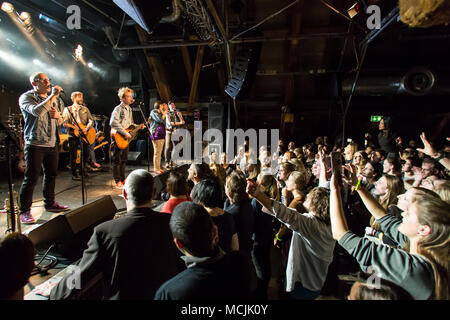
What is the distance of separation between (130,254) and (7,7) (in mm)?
6785

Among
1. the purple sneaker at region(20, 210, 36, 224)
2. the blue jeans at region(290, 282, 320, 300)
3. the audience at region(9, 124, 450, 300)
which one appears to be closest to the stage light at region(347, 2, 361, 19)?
the audience at region(9, 124, 450, 300)

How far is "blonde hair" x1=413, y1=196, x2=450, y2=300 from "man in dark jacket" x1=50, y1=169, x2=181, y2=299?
4.29 feet

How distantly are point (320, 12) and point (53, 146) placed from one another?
23.2 feet

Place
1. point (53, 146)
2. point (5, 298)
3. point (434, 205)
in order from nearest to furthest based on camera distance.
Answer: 1. point (5, 298)
2. point (434, 205)
3. point (53, 146)

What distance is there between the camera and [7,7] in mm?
4926

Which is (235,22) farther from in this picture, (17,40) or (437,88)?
(437,88)

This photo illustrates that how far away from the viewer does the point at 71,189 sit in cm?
381

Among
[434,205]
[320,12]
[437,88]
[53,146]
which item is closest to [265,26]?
[320,12]

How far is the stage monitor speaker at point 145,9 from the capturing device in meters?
2.31

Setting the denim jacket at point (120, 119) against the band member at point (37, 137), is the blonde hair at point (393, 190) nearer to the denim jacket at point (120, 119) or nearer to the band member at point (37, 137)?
the band member at point (37, 137)

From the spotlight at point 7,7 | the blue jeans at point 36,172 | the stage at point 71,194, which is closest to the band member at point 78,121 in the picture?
the stage at point 71,194

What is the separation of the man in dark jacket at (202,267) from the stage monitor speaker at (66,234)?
1.53 metres

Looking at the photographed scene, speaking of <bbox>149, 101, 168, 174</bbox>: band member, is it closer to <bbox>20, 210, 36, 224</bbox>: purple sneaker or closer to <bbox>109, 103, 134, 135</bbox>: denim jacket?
<bbox>109, 103, 134, 135</bbox>: denim jacket

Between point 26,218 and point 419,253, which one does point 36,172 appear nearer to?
point 26,218
